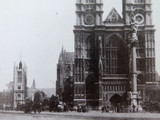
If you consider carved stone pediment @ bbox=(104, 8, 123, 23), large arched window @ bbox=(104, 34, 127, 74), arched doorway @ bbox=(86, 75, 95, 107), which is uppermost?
carved stone pediment @ bbox=(104, 8, 123, 23)

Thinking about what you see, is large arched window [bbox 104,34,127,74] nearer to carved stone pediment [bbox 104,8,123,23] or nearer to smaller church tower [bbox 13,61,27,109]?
carved stone pediment [bbox 104,8,123,23]

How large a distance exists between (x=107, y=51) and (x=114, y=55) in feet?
1.99

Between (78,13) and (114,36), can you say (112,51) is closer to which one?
(114,36)

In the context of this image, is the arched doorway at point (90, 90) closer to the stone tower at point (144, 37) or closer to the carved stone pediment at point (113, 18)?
the stone tower at point (144, 37)

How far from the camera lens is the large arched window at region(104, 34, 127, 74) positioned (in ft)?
86.6

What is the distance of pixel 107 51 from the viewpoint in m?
26.8

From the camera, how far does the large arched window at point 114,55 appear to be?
26406 millimetres

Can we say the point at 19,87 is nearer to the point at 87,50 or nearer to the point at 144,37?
the point at 87,50

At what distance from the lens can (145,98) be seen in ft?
79.6

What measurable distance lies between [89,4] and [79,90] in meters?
6.50

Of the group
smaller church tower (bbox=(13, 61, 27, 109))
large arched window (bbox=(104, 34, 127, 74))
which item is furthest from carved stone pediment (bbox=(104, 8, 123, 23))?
smaller church tower (bbox=(13, 61, 27, 109))

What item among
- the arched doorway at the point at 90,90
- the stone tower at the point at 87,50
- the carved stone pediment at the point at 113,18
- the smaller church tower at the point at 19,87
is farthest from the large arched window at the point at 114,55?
the smaller church tower at the point at 19,87

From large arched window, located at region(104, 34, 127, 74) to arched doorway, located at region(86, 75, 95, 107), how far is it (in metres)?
1.24

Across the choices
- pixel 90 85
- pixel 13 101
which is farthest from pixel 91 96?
pixel 13 101
